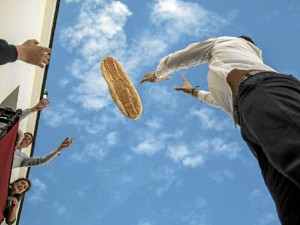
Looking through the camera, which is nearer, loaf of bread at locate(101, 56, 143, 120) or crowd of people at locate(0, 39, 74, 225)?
crowd of people at locate(0, 39, 74, 225)

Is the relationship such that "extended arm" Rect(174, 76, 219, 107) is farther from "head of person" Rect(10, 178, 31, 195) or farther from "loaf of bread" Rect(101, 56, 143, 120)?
"head of person" Rect(10, 178, 31, 195)

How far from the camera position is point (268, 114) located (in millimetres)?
1115

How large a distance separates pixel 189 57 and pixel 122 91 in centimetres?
285

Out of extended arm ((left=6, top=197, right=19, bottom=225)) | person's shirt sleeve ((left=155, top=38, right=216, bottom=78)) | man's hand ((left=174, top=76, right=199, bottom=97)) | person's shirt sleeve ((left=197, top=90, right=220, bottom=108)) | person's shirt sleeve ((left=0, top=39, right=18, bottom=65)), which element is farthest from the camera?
extended arm ((left=6, top=197, right=19, bottom=225))

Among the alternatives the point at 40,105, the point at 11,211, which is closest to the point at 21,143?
the point at 40,105

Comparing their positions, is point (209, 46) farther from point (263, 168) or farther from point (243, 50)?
point (263, 168)

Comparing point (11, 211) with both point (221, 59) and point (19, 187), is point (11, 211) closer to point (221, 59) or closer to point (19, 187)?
point (19, 187)

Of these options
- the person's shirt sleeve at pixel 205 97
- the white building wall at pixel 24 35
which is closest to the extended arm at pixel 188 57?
the person's shirt sleeve at pixel 205 97

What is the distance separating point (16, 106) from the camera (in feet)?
19.4

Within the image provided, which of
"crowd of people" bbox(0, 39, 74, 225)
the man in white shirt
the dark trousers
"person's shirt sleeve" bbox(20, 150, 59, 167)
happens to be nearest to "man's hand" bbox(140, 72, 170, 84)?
the man in white shirt

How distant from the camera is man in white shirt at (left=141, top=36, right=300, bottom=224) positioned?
0.96 metres

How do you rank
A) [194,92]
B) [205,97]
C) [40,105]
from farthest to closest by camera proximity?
[40,105] → [194,92] → [205,97]

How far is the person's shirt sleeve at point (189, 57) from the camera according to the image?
2297 mm

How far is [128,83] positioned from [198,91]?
1.63 m
